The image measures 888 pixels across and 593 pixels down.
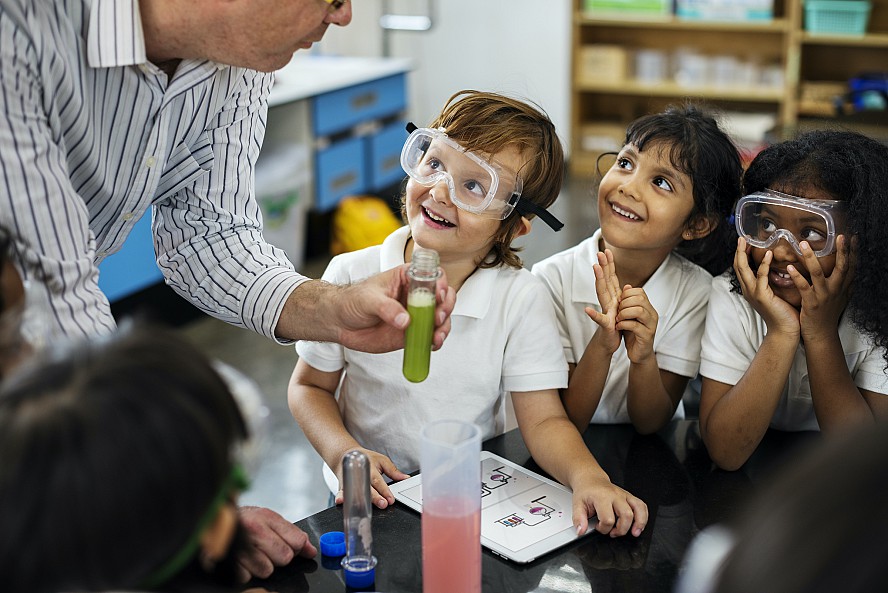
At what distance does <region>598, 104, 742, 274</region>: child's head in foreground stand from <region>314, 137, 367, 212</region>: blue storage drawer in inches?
126

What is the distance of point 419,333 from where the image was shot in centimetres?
134

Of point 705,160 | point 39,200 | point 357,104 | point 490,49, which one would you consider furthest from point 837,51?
point 39,200

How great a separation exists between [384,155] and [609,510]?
14.0 feet

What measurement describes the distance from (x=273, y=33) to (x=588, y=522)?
0.82 metres

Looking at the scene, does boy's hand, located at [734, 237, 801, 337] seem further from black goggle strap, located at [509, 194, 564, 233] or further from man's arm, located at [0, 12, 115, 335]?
man's arm, located at [0, 12, 115, 335]

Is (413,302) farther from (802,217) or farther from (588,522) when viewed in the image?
(802,217)

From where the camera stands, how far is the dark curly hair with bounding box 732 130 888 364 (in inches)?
62.5

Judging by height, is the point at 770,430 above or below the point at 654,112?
below

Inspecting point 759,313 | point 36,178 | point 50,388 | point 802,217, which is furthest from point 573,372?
point 50,388

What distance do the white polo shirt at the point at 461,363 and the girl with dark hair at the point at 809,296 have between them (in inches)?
12.1

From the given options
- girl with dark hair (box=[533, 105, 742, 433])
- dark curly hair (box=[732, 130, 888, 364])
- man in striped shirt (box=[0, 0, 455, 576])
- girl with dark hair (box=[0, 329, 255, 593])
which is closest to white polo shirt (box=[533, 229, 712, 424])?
girl with dark hair (box=[533, 105, 742, 433])

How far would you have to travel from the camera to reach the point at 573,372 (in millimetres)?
1815

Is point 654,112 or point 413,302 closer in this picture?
point 413,302

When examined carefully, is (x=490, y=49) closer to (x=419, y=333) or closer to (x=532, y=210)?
(x=532, y=210)
